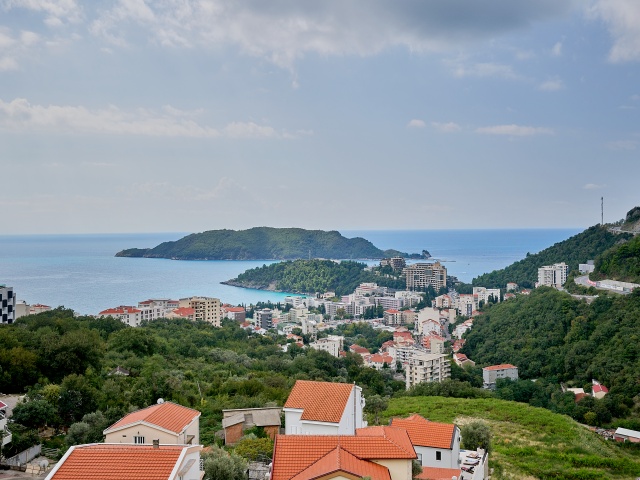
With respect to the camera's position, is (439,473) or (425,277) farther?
(425,277)

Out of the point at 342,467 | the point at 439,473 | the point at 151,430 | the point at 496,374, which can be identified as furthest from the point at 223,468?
the point at 496,374

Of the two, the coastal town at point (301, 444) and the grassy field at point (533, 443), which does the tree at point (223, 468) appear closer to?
the coastal town at point (301, 444)

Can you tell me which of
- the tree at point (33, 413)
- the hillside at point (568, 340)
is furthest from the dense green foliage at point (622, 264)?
the tree at point (33, 413)

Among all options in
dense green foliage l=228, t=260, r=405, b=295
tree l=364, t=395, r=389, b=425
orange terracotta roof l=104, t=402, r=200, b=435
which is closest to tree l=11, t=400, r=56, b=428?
orange terracotta roof l=104, t=402, r=200, b=435

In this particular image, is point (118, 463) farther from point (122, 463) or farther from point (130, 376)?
point (130, 376)

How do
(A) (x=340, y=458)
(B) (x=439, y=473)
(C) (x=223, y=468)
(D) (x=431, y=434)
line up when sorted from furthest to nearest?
(D) (x=431, y=434)
(B) (x=439, y=473)
(C) (x=223, y=468)
(A) (x=340, y=458)

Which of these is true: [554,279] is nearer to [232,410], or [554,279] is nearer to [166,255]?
[232,410]
